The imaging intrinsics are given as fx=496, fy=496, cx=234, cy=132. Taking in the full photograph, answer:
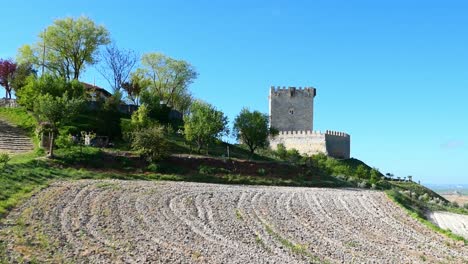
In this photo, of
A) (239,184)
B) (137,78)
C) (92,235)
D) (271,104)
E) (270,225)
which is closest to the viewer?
(92,235)

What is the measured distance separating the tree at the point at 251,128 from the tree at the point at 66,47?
63.3 feet

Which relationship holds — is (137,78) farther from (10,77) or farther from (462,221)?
(462,221)

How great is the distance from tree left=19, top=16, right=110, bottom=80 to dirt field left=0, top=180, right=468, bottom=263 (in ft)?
109

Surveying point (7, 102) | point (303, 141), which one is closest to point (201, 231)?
point (7, 102)

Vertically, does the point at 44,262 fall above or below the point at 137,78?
below

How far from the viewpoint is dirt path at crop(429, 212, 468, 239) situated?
56.3 feet

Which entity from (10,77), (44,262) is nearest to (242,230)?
(44,262)

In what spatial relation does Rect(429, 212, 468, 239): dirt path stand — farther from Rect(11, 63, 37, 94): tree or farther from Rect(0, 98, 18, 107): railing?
Rect(0, 98, 18, 107): railing

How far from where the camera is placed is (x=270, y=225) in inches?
579

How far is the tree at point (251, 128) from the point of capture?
130 feet

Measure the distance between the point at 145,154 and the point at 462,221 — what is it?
17.1m

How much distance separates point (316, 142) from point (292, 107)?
23.0 ft

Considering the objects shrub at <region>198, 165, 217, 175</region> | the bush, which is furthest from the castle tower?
the bush

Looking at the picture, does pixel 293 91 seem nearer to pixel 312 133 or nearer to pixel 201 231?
pixel 312 133
